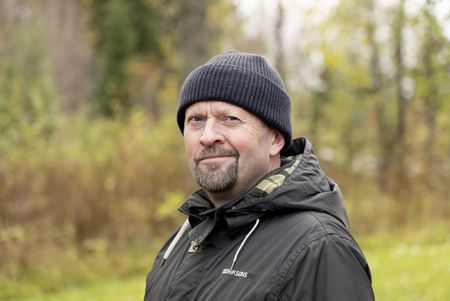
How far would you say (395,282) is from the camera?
8352 mm

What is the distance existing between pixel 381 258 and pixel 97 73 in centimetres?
2906

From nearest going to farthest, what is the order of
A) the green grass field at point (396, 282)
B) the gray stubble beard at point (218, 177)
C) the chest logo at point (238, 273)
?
the chest logo at point (238, 273), the gray stubble beard at point (218, 177), the green grass field at point (396, 282)

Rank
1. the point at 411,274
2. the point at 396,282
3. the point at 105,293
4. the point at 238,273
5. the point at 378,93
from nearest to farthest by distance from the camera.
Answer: the point at 238,273 → the point at 396,282 → the point at 411,274 → the point at 105,293 → the point at 378,93

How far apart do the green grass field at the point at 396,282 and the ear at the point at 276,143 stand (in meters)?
4.57

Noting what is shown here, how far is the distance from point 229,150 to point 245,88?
0.27 m

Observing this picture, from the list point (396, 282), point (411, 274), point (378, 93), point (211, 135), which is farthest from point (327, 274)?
point (378, 93)

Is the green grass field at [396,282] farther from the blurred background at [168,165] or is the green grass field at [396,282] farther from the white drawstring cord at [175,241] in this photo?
the white drawstring cord at [175,241]

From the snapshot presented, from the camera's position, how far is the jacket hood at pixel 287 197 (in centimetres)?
264

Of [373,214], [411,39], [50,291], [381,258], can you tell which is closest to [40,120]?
[50,291]

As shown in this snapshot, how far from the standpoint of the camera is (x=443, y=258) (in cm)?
966

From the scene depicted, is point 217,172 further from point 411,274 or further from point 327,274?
point 411,274

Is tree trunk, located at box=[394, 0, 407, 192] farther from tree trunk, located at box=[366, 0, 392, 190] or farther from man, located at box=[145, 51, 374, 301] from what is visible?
man, located at box=[145, 51, 374, 301]

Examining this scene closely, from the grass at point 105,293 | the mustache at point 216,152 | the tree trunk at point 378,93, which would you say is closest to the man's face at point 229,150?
the mustache at point 216,152

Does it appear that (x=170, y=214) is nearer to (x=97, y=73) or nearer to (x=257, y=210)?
(x=257, y=210)
